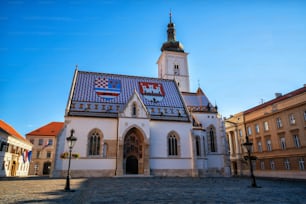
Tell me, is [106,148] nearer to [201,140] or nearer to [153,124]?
[153,124]

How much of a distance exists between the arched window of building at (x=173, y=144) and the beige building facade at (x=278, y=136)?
12.2 m

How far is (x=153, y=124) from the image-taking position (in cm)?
3062

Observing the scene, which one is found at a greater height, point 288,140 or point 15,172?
point 288,140

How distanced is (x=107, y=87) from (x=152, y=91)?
24.3 feet

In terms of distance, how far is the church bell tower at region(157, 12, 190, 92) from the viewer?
154 feet

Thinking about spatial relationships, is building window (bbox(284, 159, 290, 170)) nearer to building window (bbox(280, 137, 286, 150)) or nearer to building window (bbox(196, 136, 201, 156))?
building window (bbox(280, 137, 286, 150))

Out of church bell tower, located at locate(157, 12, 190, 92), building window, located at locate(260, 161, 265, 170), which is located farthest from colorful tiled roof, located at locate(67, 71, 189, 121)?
building window, located at locate(260, 161, 265, 170)

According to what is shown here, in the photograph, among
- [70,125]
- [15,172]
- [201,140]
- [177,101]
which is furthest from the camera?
[15,172]

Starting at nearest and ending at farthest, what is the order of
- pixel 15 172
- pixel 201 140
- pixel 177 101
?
pixel 201 140 → pixel 177 101 → pixel 15 172

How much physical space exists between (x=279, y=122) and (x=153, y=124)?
19172 mm

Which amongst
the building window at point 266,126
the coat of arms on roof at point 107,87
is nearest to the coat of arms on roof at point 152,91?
the coat of arms on roof at point 107,87

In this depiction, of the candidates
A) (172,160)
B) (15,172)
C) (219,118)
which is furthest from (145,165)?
(15,172)

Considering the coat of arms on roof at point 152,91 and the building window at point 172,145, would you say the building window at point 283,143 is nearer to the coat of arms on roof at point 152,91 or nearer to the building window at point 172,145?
the building window at point 172,145

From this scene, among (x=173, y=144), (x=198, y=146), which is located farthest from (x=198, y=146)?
(x=173, y=144)
